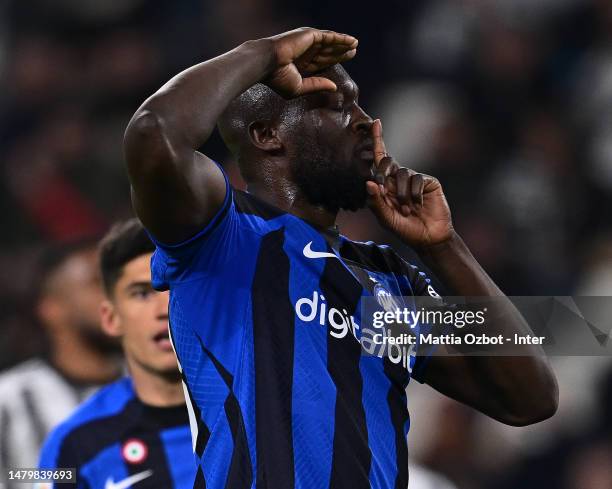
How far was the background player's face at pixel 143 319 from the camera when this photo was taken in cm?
387

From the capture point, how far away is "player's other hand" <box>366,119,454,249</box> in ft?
9.16

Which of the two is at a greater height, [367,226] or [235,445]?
[235,445]

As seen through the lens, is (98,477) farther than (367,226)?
No

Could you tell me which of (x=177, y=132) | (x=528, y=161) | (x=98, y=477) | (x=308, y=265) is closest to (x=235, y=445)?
(x=308, y=265)

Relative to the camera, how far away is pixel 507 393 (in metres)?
2.96

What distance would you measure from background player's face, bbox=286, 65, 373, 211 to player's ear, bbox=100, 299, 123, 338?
5.03 feet

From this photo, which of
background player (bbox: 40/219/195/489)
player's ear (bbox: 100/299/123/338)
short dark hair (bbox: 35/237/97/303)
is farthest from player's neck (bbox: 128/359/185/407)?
short dark hair (bbox: 35/237/97/303)

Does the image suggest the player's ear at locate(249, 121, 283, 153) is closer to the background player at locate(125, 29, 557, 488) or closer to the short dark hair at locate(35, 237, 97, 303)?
the background player at locate(125, 29, 557, 488)

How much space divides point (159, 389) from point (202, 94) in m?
1.81

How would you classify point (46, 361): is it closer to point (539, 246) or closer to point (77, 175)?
point (77, 175)

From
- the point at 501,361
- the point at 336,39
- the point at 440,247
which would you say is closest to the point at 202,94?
the point at 336,39

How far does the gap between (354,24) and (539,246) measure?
6.44 ft

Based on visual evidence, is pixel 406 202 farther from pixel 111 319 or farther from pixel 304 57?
pixel 111 319

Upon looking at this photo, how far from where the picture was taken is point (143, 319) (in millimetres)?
3914
